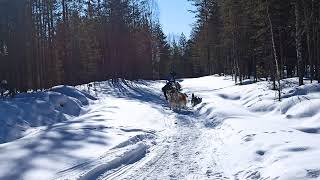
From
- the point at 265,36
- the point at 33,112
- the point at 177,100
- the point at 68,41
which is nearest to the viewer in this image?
the point at 33,112

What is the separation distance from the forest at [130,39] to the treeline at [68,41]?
3.1 inches

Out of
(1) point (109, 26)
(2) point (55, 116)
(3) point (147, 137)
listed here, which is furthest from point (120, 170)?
(1) point (109, 26)

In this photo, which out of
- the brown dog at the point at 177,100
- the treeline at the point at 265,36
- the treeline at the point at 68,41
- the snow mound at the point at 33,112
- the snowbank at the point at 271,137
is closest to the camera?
the snowbank at the point at 271,137

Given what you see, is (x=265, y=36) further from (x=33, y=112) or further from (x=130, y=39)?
(x=130, y=39)

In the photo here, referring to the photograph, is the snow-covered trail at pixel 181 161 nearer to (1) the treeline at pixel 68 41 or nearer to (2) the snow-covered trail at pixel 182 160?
(2) the snow-covered trail at pixel 182 160

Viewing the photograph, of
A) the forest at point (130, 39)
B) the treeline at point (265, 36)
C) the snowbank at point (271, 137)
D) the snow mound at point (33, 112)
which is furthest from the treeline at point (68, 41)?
the snowbank at point (271, 137)

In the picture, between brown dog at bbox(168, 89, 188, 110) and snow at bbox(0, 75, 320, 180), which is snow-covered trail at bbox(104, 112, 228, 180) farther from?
brown dog at bbox(168, 89, 188, 110)

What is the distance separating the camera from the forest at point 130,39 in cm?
3048

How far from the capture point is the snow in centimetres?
948

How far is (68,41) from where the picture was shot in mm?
51312

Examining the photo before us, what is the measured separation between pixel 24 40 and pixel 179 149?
24.2 meters

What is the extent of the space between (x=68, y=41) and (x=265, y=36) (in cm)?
2494

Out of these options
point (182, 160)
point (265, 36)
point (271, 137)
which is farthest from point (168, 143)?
point (265, 36)

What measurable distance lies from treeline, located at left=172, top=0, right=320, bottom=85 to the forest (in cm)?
7
